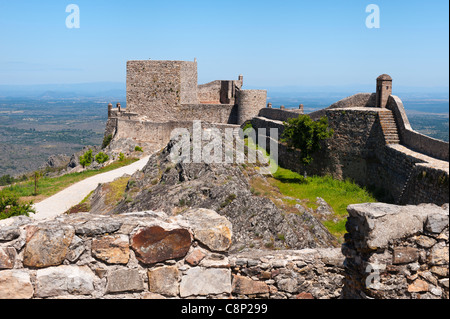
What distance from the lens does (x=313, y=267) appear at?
4.43 meters

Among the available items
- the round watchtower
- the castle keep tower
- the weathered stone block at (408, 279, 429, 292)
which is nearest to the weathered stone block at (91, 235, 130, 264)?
the weathered stone block at (408, 279, 429, 292)

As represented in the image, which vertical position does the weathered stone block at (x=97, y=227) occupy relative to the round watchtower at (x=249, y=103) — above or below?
below

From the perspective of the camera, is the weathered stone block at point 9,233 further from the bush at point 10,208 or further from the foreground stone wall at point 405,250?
the bush at point 10,208

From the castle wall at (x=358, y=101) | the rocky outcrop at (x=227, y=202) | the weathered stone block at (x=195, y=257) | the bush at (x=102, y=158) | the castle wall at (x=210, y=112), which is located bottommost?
the bush at (x=102, y=158)

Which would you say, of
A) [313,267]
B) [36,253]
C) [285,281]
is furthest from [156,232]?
[313,267]

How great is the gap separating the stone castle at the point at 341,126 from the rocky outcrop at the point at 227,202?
3.14 meters

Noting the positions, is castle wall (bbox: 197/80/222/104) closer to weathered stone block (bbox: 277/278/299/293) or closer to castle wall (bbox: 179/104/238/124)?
castle wall (bbox: 179/104/238/124)

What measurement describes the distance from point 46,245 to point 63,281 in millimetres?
330

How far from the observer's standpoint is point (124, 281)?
3.70 m

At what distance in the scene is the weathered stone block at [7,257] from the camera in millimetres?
3514

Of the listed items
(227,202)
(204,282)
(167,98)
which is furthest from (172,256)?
(167,98)

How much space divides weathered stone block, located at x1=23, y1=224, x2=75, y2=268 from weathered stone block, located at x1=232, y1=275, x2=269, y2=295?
5.12 feet

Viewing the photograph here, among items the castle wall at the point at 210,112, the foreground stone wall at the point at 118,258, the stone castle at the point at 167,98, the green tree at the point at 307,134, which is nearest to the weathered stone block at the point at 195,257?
the foreground stone wall at the point at 118,258
